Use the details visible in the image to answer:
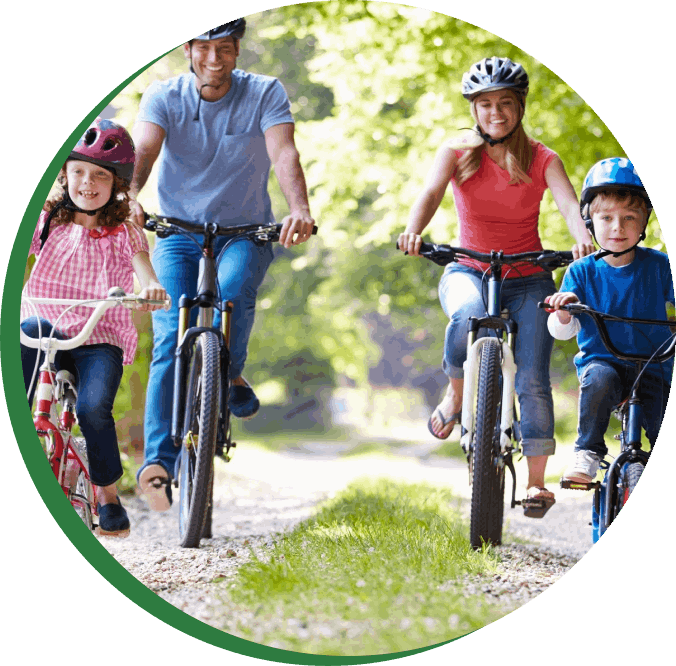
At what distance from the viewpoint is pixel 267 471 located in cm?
743

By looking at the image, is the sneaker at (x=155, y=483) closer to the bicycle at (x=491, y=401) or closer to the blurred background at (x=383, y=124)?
the blurred background at (x=383, y=124)

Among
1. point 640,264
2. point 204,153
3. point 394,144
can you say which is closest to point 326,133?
point 394,144

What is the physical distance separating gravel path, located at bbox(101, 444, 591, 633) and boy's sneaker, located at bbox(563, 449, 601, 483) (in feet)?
0.40

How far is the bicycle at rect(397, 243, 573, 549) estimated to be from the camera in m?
3.43

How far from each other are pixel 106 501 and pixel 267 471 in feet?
12.4

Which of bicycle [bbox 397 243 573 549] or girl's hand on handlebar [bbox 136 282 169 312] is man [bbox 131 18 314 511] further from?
bicycle [bbox 397 243 573 549]

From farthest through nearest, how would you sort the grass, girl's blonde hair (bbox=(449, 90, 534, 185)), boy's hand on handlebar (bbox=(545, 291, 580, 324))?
girl's blonde hair (bbox=(449, 90, 534, 185)) → boy's hand on handlebar (bbox=(545, 291, 580, 324)) → the grass

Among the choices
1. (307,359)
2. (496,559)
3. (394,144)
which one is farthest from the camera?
(307,359)

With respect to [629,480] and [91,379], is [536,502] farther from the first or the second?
[91,379]

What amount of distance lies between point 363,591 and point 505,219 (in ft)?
5.37

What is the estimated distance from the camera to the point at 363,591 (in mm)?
3350

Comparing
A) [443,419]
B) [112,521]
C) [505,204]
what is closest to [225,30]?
[505,204]

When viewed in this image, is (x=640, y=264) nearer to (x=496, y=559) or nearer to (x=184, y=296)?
(x=496, y=559)

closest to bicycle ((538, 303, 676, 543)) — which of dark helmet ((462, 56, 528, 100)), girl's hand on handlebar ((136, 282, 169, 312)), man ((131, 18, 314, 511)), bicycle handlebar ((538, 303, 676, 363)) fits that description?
bicycle handlebar ((538, 303, 676, 363))
